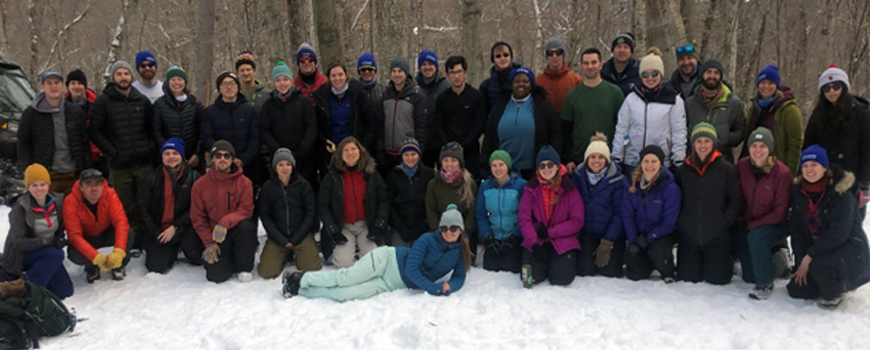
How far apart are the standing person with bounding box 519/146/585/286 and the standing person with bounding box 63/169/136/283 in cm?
390

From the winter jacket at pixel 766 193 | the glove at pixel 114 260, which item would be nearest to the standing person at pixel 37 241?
the glove at pixel 114 260

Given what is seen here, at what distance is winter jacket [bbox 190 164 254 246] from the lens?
5.53m

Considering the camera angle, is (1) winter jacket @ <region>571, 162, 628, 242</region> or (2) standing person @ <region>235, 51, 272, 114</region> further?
(2) standing person @ <region>235, 51, 272, 114</region>

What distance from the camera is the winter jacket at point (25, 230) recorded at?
15.7ft

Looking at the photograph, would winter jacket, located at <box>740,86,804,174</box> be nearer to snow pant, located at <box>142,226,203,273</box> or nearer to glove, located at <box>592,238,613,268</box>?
glove, located at <box>592,238,613,268</box>

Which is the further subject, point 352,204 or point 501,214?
point 352,204

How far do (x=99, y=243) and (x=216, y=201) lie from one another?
1191 mm

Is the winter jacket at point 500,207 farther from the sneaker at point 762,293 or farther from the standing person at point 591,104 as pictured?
the sneaker at point 762,293

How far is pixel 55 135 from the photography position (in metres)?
5.90

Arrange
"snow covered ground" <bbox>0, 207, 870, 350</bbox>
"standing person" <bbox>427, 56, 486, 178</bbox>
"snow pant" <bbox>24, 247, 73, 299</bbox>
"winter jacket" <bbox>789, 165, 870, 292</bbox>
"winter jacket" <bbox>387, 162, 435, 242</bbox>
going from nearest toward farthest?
"snow covered ground" <bbox>0, 207, 870, 350</bbox>, "winter jacket" <bbox>789, 165, 870, 292</bbox>, "snow pant" <bbox>24, 247, 73, 299</bbox>, "winter jacket" <bbox>387, 162, 435, 242</bbox>, "standing person" <bbox>427, 56, 486, 178</bbox>

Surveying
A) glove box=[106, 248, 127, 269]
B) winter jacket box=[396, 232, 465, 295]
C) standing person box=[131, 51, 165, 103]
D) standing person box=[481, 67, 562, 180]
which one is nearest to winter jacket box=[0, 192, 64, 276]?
glove box=[106, 248, 127, 269]

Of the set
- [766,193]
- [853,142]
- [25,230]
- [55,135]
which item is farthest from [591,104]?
[55,135]

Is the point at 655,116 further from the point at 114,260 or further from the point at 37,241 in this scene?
the point at 37,241

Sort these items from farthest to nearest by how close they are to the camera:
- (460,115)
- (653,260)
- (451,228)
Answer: (460,115) → (653,260) → (451,228)
